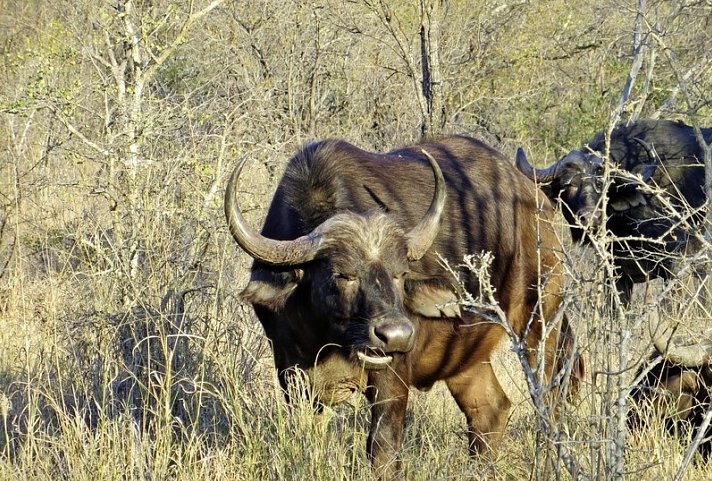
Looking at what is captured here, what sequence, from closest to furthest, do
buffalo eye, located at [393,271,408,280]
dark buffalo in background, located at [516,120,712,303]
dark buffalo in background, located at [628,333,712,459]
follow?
buffalo eye, located at [393,271,408,280], dark buffalo in background, located at [628,333,712,459], dark buffalo in background, located at [516,120,712,303]

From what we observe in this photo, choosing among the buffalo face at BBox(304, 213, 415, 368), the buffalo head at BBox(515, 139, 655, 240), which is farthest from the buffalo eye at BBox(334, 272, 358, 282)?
the buffalo head at BBox(515, 139, 655, 240)

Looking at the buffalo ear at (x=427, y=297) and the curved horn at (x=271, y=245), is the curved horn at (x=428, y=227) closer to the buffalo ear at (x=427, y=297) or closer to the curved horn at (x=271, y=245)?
the buffalo ear at (x=427, y=297)

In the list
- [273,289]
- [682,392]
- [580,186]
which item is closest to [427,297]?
[273,289]

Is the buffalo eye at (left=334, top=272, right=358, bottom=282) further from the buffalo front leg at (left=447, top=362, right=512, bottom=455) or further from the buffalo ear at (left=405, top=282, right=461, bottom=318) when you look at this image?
the buffalo front leg at (left=447, top=362, right=512, bottom=455)

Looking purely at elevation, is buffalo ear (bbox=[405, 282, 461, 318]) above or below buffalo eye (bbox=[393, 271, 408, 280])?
below

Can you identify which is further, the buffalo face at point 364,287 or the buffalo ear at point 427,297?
the buffalo ear at point 427,297

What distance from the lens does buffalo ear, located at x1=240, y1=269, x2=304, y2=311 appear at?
4.33m

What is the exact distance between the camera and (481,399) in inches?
207

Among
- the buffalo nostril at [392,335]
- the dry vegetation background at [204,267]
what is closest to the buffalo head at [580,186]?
the dry vegetation background at [204,267]

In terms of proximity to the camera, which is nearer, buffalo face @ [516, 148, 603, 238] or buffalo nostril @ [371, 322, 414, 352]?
buffalo nostril @ [371, 322, 414, 352]

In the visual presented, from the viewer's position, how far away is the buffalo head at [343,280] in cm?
401

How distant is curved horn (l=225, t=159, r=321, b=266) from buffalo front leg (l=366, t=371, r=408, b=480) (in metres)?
0.60

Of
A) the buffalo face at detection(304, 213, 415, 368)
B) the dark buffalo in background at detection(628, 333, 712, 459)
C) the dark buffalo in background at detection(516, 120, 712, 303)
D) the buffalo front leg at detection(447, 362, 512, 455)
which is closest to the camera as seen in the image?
the buffalo face at detection(304, 213, 415, 368)

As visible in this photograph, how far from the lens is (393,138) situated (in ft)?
36.6
